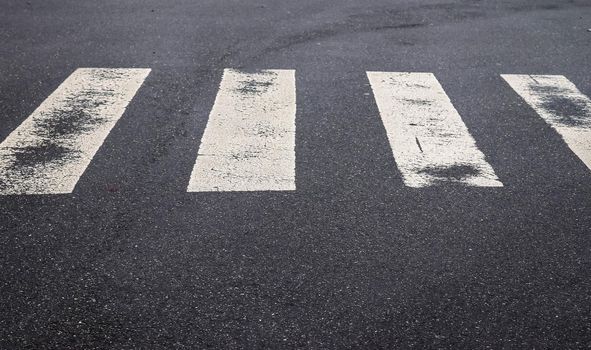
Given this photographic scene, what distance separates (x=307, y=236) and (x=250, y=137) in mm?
1648

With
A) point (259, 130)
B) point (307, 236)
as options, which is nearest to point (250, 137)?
point (259, 130)

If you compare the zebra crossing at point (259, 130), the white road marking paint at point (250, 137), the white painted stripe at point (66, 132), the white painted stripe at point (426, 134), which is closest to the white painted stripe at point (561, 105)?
the zebra crossing at point (259, 130)

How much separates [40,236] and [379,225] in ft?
6.96

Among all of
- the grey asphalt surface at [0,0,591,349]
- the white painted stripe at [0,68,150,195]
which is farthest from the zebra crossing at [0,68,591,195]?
the grey asphalt surface at [0,0,591,349]

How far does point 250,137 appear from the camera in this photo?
6078 mm

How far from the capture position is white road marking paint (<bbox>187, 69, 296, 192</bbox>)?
17.5 feet

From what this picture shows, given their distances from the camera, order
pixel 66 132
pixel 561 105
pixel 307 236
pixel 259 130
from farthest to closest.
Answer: pixel 561 105 < pixel 259 130 < pixel 66 132 < pixel 307 236

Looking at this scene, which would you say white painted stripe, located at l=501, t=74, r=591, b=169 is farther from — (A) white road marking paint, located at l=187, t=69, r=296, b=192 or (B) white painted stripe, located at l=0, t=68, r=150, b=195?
(B) white painted stripe, located at l=0, t=68, r=150, b=195

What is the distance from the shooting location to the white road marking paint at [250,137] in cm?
533

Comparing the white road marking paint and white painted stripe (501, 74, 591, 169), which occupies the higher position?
the white road marking paint

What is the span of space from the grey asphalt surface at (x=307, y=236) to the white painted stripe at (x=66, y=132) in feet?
0.43

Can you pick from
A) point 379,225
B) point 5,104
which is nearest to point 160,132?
point 5,104

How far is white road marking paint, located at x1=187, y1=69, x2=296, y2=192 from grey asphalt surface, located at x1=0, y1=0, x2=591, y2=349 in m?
0.11

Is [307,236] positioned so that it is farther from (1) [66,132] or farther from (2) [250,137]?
(1) [66,132]
